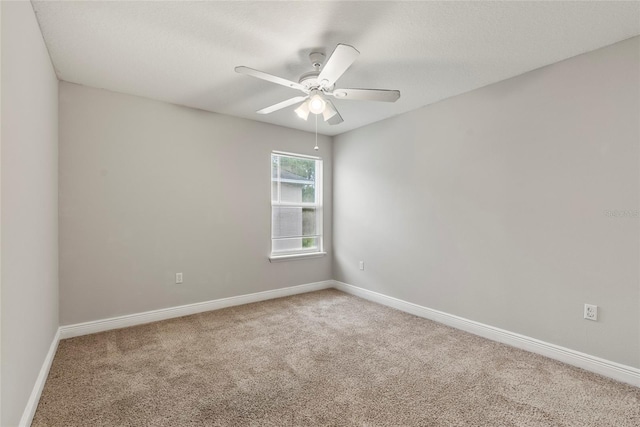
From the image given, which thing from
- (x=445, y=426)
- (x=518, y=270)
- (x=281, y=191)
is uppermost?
(x=281, y=191)

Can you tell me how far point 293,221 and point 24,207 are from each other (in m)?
A: 3.07

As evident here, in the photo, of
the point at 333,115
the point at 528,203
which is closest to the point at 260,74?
the point at 333,115

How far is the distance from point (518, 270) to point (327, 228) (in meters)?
2.66

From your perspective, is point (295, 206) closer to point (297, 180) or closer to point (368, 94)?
point (297, 180)

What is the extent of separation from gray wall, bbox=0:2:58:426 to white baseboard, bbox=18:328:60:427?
0.19 ft

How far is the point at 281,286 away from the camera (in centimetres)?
427

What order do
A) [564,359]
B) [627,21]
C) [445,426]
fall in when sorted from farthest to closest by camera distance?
1. [564,359]
2. [627,21]
3. [445,426]

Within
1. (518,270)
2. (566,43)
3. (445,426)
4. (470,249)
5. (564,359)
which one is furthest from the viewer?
(470,249)

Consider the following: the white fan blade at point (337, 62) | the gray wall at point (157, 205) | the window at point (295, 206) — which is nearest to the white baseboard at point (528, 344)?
the window at point (295, 206)

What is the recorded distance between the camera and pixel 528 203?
264 cm

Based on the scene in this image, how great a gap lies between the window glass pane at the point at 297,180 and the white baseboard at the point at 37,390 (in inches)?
111

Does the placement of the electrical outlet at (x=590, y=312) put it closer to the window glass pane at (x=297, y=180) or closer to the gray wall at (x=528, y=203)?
the gray wall at (x=528, y=203)

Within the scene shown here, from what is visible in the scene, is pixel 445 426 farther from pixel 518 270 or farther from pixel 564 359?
pixel 518 270

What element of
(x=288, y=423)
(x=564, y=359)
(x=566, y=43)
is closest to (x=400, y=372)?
→ (x=288, y=423)
